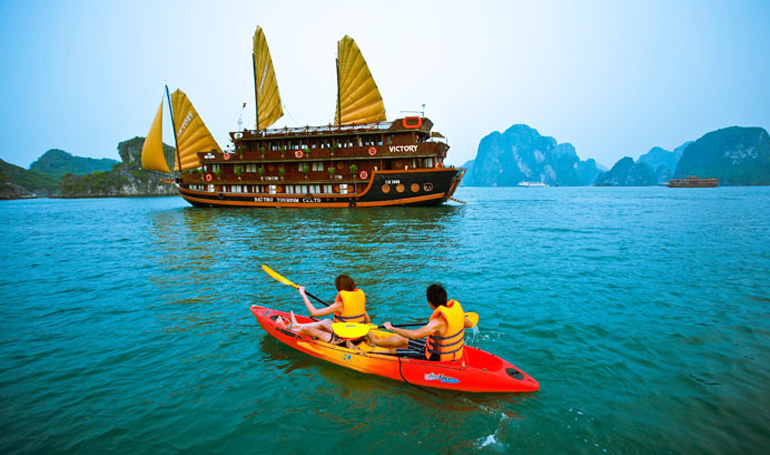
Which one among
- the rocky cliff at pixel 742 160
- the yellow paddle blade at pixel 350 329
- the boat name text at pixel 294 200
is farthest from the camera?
the rocky cliff at pixel 742 160

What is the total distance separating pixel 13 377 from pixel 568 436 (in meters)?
8.92

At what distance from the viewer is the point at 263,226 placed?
24.8m

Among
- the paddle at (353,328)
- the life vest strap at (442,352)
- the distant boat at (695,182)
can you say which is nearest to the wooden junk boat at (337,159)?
the paddle at (353,328)

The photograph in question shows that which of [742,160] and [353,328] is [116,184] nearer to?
[353,328]

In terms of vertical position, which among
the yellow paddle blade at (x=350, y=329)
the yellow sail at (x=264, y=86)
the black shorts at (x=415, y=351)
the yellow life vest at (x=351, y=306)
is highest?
the yellow sail at (x=264, y=86)

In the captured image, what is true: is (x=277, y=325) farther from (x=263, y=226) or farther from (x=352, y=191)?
(x=352, y=191)

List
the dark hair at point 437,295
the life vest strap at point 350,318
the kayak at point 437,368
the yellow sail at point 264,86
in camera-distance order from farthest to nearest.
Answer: the yellow sail at point 264,86, the life vest strap at point 350,318, the kayak at point 437,368, the dark hair at point 437,295

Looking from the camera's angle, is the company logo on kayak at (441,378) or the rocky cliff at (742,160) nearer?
the company logo on kayak at (441,378)

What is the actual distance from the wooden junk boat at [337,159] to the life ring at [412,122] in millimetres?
89

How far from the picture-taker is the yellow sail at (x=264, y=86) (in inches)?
1571

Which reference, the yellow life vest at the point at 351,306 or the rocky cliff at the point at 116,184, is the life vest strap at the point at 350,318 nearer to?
the yellow life vest at the point at 351,306

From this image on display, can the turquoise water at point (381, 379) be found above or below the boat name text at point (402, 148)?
below

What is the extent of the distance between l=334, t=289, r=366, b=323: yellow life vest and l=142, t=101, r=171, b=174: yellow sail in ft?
152

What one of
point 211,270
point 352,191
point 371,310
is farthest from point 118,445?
point 352,191
